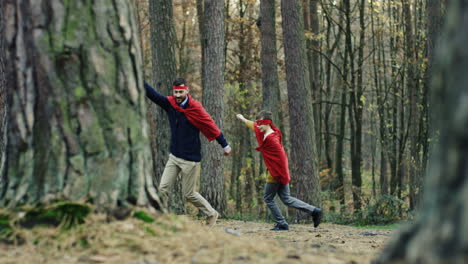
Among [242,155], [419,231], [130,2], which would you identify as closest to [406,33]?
[242,155]

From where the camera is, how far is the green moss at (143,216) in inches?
160

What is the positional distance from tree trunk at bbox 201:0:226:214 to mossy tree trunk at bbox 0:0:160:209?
8889 mm

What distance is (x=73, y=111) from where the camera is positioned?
13.3 feet

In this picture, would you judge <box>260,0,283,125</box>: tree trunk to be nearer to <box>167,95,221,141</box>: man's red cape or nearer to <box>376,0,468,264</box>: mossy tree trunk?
<box>167,95,221,141</box>: man's red cape

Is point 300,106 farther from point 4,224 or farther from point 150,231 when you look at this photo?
point 4,224

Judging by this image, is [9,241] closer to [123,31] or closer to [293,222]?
[123,31]

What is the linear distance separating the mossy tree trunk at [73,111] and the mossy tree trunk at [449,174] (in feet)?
7.90

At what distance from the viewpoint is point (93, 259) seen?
3.55 meters

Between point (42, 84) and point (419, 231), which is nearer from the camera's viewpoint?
point (419, 231)

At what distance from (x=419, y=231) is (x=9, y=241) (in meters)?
2.97

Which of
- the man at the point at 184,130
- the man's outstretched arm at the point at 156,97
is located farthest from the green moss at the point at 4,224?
the man at the point at 184,130

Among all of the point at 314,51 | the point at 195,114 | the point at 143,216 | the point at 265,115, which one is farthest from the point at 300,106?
the point at 143,216

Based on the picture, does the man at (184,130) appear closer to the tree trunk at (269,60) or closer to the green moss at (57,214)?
the green moss at (57,214)

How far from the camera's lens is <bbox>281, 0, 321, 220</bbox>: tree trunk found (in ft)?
45.3
